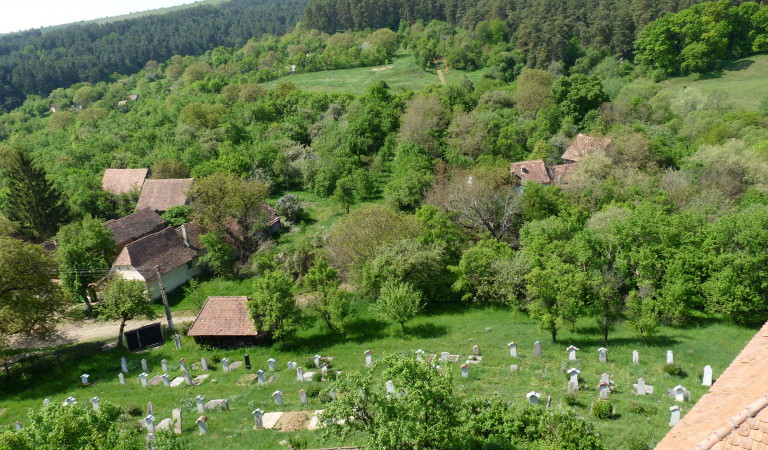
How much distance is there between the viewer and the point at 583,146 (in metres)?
Result: 49.2

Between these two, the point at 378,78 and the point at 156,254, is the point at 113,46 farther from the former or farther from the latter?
the point at 156,254

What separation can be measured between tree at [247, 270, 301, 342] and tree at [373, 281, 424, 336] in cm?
495

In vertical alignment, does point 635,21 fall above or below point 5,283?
above

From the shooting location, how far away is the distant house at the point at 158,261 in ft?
125

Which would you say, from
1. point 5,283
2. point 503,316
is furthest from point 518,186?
point 5,283

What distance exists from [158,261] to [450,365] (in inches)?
1076

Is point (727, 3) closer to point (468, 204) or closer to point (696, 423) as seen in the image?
point (468, 204)

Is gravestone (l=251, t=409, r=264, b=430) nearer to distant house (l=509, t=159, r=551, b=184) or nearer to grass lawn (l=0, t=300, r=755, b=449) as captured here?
grass lawn (l=0, t=300, r=755, b=449)

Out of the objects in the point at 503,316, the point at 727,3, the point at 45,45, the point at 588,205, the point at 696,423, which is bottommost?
the point at 503,316

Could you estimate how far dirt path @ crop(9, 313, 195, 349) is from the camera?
33312 mm

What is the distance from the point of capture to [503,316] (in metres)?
32.3

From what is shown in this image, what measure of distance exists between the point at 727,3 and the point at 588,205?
5162 cm

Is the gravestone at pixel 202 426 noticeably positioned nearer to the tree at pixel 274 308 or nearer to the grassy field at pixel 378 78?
the tree at pixel 274 308

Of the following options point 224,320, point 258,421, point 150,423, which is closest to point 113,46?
point 224,320
